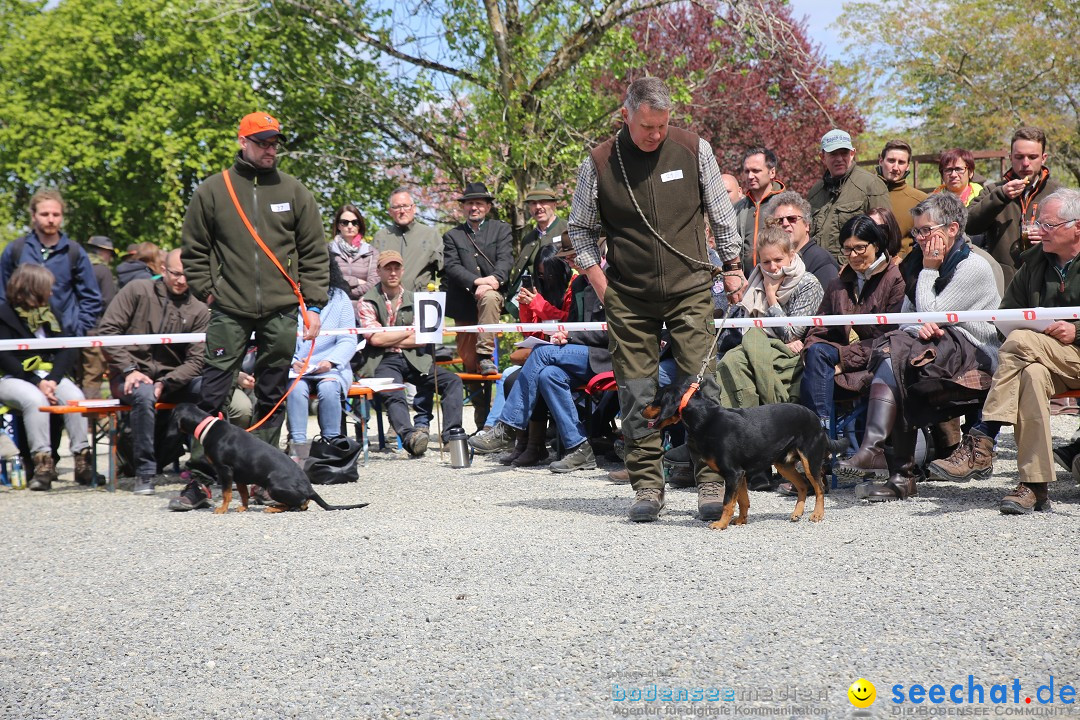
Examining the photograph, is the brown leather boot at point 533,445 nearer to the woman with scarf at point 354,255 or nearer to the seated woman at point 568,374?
the seated woman at point 568,374

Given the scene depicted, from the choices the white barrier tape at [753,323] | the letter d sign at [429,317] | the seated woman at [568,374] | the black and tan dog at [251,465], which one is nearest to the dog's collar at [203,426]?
the black and tan dog at [251,465]

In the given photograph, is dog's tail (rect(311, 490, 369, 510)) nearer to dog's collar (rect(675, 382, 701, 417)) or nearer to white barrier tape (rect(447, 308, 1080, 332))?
dog's collar (rect(675, 382, 701, 417))

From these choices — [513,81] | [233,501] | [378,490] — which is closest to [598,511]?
[378,490]

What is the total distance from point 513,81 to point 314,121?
5505mm

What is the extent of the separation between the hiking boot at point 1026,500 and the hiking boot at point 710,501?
146cm

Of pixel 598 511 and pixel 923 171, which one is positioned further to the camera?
pixel 923 171

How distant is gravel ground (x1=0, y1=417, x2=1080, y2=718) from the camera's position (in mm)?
3297

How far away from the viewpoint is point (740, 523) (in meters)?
5.80

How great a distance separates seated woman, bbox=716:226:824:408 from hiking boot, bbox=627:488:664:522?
1163 mm

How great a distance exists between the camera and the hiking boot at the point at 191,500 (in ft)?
24.2

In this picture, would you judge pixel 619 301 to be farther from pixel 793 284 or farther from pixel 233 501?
pixel 233 501

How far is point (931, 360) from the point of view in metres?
6.29

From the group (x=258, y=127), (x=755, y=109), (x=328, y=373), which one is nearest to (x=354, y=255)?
(x=328, y=373)

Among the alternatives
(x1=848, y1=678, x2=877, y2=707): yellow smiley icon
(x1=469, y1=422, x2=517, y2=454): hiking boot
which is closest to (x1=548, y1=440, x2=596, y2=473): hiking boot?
(x1=469, y1=422, x2=517, y2=454): hiking boot
